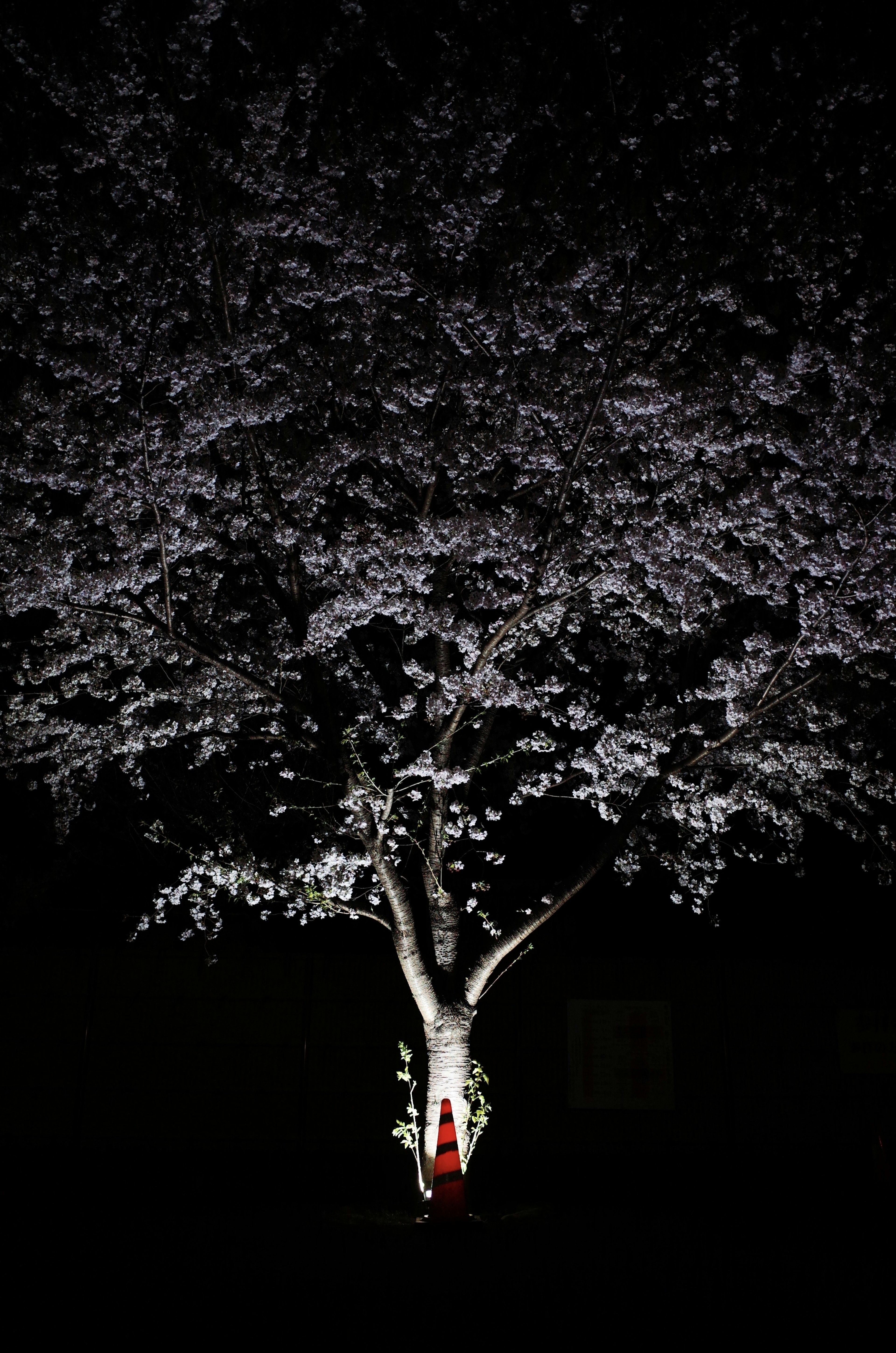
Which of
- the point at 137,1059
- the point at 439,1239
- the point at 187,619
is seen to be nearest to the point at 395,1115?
A: the point at 137,1059

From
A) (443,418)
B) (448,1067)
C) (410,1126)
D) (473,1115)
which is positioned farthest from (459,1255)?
(443,418)

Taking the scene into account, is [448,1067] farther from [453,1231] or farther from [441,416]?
[441,416]

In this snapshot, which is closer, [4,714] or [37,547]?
[37,547]

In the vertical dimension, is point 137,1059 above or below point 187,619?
below

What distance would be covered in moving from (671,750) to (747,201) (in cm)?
427

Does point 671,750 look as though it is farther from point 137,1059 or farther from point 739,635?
point 137,1059

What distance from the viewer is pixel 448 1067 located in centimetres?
742

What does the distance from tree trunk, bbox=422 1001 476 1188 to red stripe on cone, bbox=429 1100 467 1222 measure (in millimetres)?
314

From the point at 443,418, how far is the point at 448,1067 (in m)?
5.25

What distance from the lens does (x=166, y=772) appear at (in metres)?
11.1

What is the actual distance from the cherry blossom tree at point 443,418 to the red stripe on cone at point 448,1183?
424 millimetres

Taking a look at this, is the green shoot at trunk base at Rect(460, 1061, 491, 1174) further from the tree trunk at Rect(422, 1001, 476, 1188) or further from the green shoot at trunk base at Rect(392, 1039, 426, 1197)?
the green shoot at trunk base at Rect(392, 1039, 426, 1197)

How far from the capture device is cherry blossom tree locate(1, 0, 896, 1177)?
7.04 metres

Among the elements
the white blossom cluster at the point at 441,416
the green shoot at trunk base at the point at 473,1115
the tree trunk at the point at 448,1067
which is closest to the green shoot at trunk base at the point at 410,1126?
the tree trunk at the point at 448,1067
